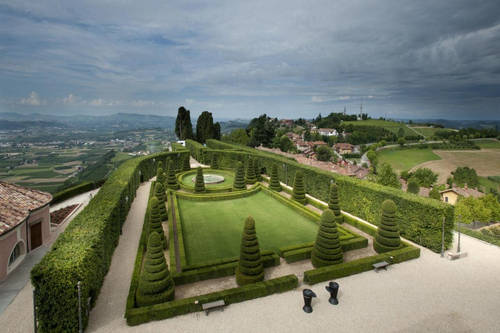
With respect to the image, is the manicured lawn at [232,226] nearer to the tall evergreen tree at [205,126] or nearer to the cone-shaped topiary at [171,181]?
the cone-shaped topiary at [171,181]

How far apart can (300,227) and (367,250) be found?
4666 mm

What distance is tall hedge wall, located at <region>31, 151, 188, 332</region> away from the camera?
28.6 feet

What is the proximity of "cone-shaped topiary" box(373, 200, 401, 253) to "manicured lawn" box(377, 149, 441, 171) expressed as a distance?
261 feet

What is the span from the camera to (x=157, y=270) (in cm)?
1051

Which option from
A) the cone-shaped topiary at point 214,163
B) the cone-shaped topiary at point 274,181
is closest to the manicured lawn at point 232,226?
the cone-shaped topiary at point 274,181

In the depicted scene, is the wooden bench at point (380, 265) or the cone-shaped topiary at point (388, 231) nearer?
the wooden bench at point (380, 265)

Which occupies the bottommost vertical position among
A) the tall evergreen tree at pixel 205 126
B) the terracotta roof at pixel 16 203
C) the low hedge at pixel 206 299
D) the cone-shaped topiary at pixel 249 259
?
the low hedge at pixel 206 299

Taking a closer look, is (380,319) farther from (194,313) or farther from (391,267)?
(194,313)

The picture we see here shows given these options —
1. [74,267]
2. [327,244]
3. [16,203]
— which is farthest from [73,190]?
[327,244]

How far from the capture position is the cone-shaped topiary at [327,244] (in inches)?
Answer: 523

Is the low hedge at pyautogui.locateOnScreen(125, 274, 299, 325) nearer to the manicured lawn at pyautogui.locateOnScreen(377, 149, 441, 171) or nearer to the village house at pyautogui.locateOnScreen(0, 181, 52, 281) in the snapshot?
the village house at pyautogui.locateOnScreen(0, 181, 52, 281)

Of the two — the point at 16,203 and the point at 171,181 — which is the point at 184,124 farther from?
the point at 16,203

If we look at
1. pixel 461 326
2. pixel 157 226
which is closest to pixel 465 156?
pixel 461 326

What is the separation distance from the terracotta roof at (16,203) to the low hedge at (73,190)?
27.5 ft
